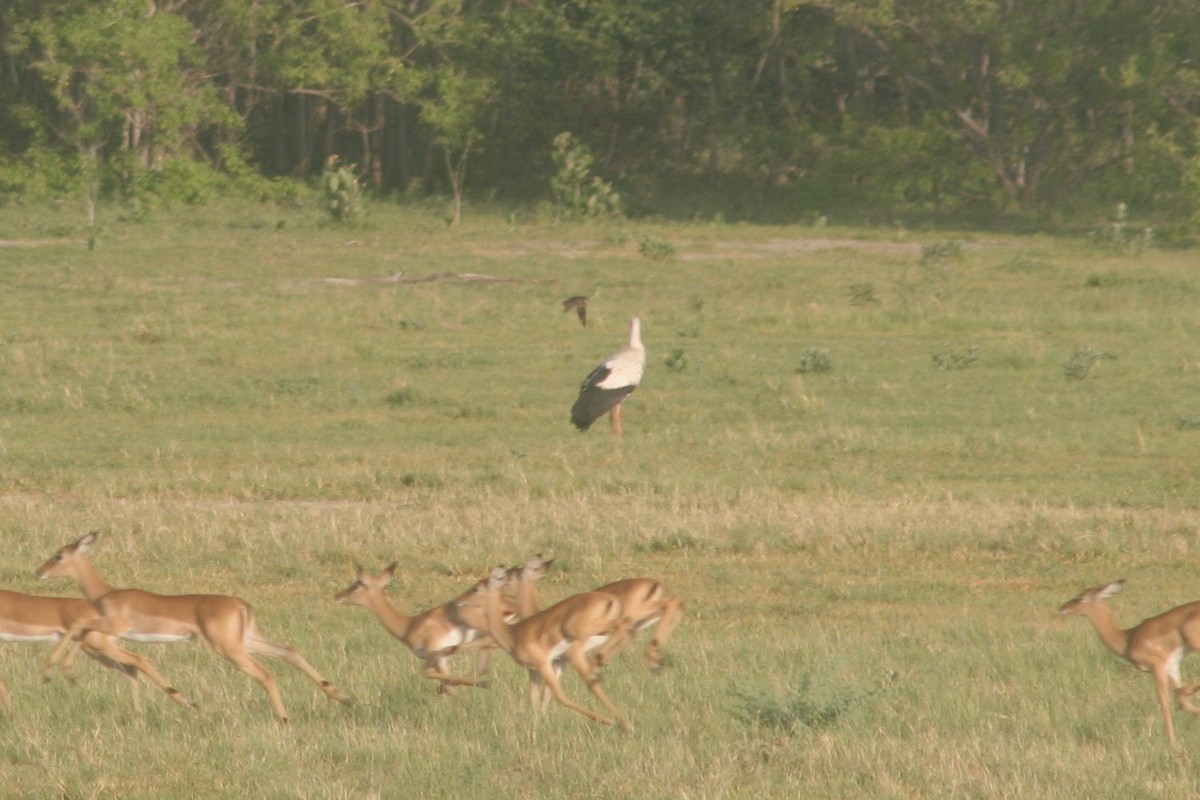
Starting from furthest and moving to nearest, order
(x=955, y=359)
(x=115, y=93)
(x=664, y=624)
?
1. (x=115, y=93)
2. (x=955, y=359)
3. (x=664, y=624)

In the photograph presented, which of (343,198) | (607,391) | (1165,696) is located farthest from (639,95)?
(1165,696)

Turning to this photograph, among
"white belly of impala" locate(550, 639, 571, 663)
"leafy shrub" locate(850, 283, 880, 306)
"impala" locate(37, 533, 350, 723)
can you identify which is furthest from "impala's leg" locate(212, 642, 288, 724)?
"leafy shrub" locate(850, 283, 880, 306)

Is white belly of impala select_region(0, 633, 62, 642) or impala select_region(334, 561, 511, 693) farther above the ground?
impala select_region(334, 561, 511, 693)

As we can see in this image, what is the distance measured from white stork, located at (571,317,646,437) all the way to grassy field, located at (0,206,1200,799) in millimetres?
247

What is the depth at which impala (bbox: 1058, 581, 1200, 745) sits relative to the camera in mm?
5449

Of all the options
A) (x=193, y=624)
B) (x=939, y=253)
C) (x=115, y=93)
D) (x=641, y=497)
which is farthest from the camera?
(x=115, y=93)

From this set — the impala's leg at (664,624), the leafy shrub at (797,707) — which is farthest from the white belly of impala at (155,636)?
the leafy shrub at (797,707)

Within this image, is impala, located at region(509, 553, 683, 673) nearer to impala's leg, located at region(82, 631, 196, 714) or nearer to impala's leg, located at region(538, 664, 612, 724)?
impala's leg, located at region(538, 664, 612, 724)

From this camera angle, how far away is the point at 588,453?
1224 centimetres

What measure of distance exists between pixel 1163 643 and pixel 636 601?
→ 5.13ft

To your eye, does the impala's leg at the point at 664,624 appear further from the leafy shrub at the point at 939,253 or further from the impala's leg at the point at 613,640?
the leafy shrub at the point at 939,253

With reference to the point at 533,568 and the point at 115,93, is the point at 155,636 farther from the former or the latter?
the point at 115,93

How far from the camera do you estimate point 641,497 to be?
10695mm

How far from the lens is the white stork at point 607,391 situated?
12719 millimetres
